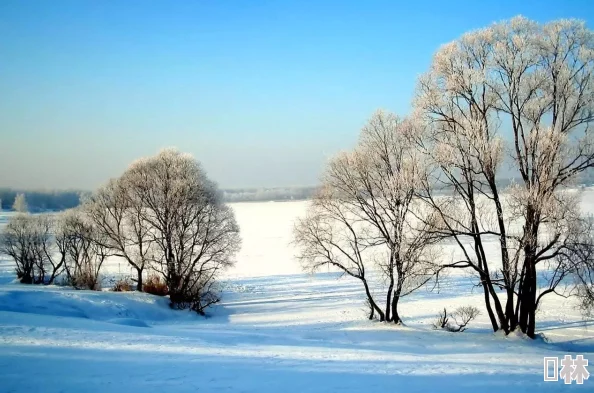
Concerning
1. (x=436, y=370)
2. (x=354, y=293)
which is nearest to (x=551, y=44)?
(x=436, y=370)

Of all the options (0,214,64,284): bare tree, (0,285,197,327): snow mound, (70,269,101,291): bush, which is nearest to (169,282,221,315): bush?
(0,285,197,327): snow mound

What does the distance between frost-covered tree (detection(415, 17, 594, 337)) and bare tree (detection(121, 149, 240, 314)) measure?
50.4 feet

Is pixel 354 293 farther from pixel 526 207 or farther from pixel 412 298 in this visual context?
pixel 526 207

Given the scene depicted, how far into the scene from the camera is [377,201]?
17.5m

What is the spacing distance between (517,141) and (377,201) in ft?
20.7

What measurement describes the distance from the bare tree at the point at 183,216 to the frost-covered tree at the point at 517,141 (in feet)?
50.4

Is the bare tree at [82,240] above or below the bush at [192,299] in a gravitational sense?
above

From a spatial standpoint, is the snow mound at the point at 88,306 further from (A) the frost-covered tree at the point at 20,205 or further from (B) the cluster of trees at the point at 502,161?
(A) the frost-covered tree at the point at 20,205

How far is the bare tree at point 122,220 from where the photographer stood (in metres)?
26.8

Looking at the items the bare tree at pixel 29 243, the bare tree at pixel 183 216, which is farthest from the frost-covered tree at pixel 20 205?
the bare tree at pixel 183 216

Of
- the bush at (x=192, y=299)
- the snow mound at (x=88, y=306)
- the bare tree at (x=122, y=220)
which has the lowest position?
the bush at (x=192, y=299)

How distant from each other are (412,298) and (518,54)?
18167 millimetres

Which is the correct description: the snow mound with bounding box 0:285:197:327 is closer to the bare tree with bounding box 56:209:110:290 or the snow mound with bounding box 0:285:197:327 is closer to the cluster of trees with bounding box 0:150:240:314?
the cluster of trees with bounding box 0:150:240:314

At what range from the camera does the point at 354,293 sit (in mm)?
28891
